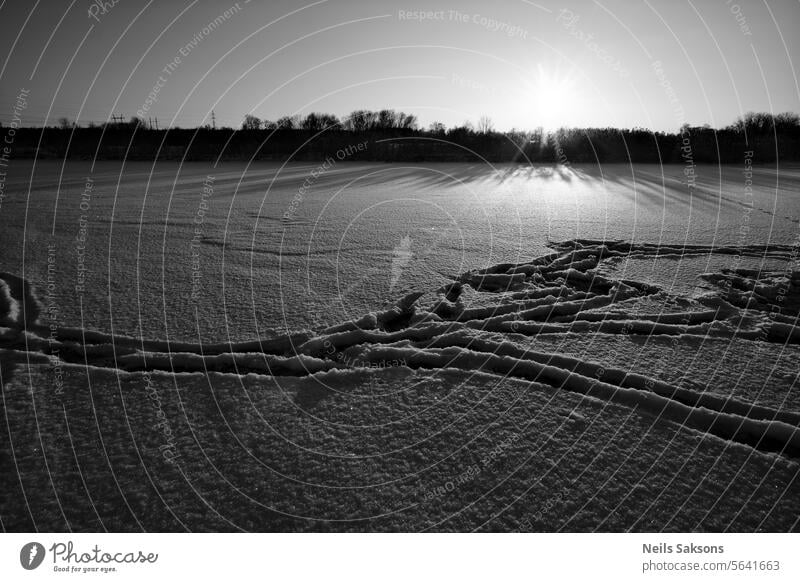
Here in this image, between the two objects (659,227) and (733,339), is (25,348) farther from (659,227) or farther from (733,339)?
(659,227)

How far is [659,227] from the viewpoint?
195 inches

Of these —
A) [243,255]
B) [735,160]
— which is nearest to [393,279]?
[243,255]

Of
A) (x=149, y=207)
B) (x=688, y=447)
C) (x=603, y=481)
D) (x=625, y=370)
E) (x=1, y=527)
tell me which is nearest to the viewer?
(x=1, y=527)

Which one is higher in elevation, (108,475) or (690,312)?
(690,312)

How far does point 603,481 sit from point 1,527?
185cm
